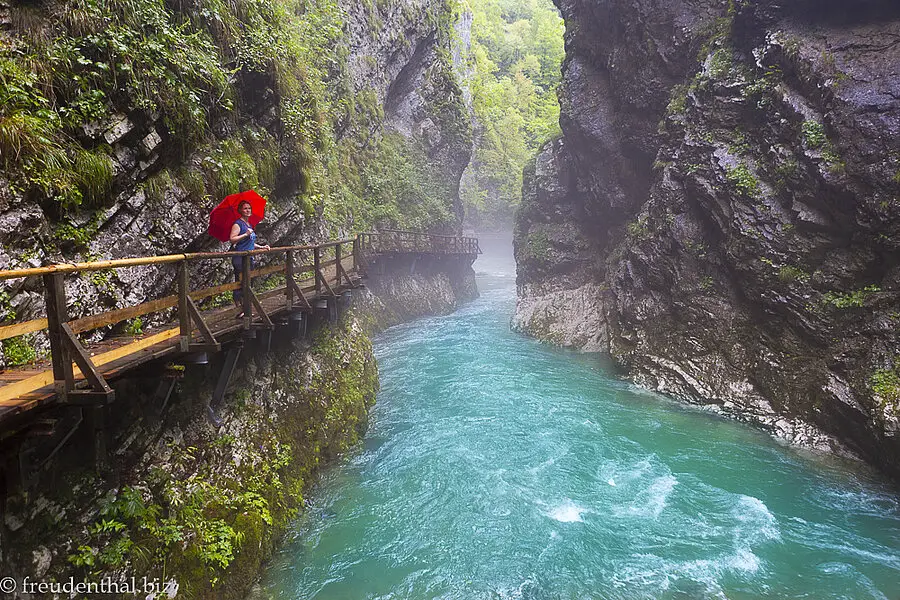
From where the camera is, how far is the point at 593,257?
24.2 meters

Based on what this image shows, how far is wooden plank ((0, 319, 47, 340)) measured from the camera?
3.65 m

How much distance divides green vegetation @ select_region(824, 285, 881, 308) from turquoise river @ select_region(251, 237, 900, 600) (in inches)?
147

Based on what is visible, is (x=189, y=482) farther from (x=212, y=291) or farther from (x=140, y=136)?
(x=140, y=136)

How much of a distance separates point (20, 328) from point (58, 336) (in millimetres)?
251

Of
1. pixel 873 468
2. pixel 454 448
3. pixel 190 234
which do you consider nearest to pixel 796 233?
pixel 873 468

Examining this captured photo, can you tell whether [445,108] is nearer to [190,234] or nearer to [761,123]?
[761,123]

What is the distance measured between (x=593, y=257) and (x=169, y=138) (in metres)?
20.5

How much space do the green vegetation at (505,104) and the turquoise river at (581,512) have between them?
32151 mm

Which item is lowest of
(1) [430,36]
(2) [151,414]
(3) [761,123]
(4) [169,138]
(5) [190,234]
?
(2) [151,414]

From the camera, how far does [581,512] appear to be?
9.08 metres

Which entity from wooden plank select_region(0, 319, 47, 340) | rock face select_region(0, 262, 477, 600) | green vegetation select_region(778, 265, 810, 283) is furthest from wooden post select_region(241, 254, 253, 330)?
green vegetation select_region(778, 265, 810, 283)

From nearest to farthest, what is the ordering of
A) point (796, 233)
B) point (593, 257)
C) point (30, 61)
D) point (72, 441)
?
point (72, 441) < point (30, 61) < point (796, 233) < point (593, 257)

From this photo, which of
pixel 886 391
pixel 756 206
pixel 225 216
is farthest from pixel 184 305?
pixel 756 206

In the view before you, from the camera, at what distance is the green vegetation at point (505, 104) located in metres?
45.2
